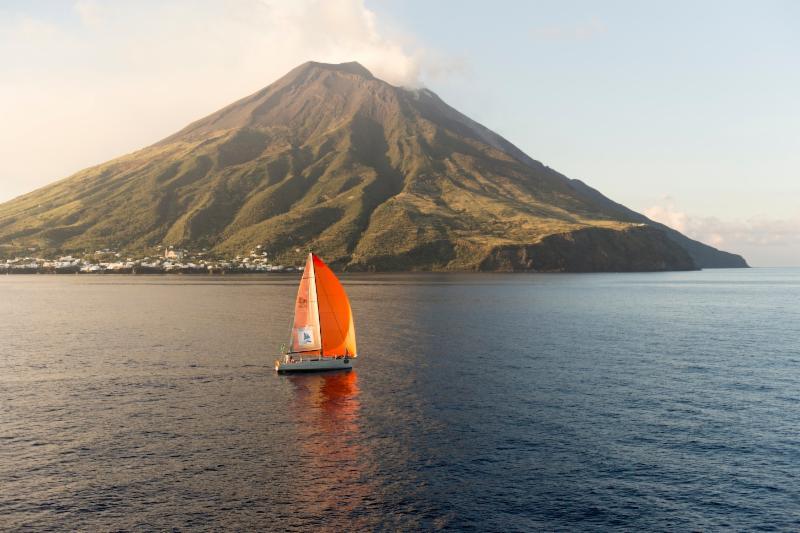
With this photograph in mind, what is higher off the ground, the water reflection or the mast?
the mast

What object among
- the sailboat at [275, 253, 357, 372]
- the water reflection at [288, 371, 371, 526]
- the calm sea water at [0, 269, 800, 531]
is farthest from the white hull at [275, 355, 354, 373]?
the water reflection at [288, 371, 371, 526]

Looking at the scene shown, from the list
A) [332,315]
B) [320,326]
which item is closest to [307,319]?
[320,326]

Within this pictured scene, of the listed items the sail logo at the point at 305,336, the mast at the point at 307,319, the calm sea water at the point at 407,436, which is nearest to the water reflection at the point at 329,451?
the calm sea water at the point at 407,436

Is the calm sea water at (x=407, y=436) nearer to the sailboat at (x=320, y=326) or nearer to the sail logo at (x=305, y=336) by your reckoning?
the sailboat at (x=320, y=326)

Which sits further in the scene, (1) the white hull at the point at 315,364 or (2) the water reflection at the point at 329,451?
(1) the white hull at the point at 315,364

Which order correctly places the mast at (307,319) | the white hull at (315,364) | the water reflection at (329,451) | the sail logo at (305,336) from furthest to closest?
the sail logo at (305,336)
the mast at (307,319)
the white hull at (315,364)
the water reflection at (329,451)

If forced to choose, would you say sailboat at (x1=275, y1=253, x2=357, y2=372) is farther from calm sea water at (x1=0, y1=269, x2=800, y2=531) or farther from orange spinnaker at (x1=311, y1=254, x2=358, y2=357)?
calm sea water at (x1=0, y1=269, x2=800, y2=531)

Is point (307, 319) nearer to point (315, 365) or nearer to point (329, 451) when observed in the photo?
point (315, 365)
